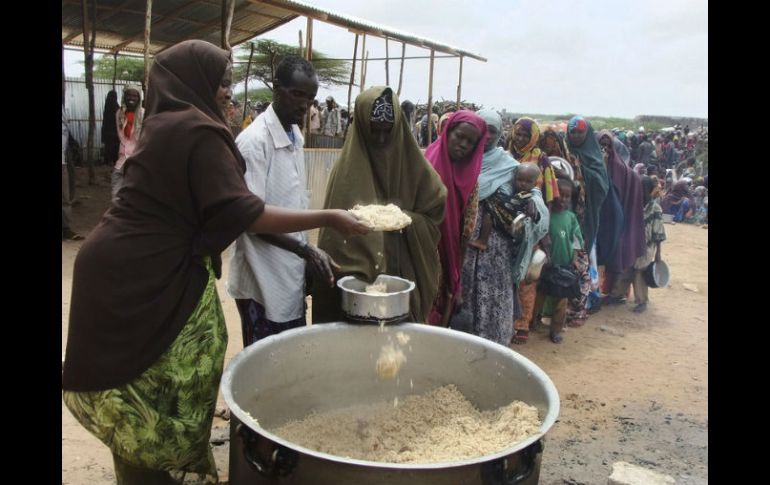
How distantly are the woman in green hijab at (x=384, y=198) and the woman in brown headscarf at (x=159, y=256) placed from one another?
A: 806 millimetres

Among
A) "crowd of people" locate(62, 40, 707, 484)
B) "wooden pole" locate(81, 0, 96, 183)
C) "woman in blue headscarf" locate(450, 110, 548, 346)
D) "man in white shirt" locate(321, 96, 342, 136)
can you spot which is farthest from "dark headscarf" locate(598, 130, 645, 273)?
"man in white shirt" locate(321, 96, 342, 136)

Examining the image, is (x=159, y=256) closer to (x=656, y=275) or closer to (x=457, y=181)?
(x=457, y=181)

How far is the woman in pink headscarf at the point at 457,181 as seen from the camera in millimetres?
3391

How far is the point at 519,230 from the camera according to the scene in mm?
4117

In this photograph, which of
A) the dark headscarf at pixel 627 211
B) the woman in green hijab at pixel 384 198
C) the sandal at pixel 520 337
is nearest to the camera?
the woman in green hijab at pixel 384 198

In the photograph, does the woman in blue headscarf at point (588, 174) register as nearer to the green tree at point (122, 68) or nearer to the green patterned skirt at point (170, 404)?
the green patterned skirt at point (170, 404)

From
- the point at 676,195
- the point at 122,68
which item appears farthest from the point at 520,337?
the point at 122,68

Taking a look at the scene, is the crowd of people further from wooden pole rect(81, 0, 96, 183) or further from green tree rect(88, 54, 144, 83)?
green tree rect(88, 54, 144, 83)

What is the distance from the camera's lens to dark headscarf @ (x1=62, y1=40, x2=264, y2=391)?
168cm

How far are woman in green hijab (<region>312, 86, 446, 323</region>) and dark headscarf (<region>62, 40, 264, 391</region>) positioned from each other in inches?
38.9

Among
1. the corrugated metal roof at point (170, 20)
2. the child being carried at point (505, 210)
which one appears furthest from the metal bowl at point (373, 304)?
the corrugated metal roof at point (170, 20)

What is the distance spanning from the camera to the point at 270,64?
1612cm

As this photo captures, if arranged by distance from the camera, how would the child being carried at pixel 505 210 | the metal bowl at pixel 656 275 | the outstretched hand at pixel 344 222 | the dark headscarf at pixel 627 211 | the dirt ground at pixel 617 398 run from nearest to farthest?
the outstretched hand at pixel 344 222 → the dirt ground at pixel 617 398 → the child being carried at pixel 505 210 → the dark headscarf at pixel 627 211 → the metal bowl at pixel 656 275

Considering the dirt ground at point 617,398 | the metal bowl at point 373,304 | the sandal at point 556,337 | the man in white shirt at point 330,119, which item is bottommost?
the dirt ground at point 617,398
